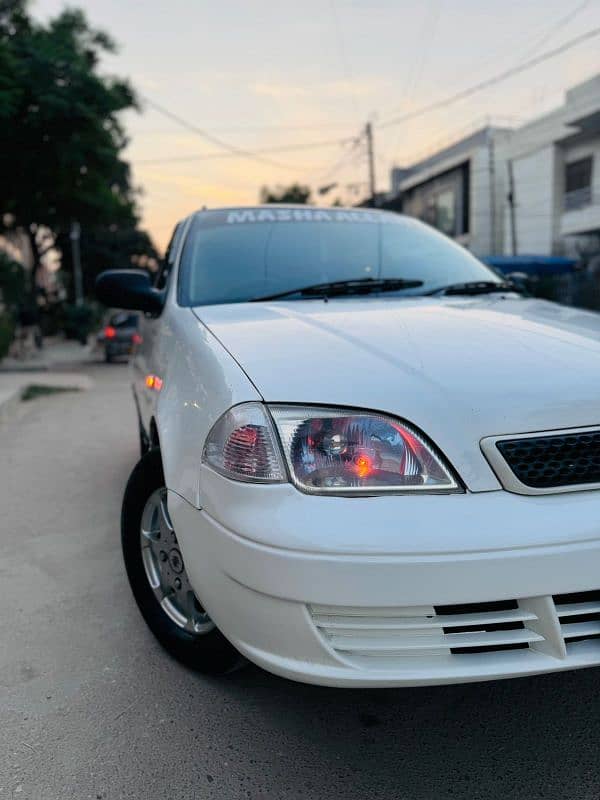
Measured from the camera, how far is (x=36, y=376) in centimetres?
1329

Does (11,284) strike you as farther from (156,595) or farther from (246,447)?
(246,447)

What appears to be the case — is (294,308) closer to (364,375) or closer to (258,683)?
(364,375)

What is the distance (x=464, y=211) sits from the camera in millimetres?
34469

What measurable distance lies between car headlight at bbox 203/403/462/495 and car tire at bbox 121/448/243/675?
2.17 feet

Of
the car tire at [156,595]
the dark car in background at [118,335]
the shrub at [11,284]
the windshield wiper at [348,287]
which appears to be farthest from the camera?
the shrub at [11,284]

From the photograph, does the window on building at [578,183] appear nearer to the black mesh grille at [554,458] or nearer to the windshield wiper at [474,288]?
the windshield wiper at [474,288]

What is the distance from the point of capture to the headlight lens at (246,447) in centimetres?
173

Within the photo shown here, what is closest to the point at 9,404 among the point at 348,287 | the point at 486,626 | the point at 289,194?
the point at 348,287

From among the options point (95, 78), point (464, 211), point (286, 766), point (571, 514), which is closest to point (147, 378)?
Answer: point (286, 766)

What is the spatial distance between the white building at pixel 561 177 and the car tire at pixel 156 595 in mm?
24813

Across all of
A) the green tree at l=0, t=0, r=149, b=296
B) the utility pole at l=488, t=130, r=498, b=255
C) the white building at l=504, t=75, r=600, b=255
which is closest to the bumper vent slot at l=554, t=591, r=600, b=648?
the green tree at l=0, t=0, r=149, b=296

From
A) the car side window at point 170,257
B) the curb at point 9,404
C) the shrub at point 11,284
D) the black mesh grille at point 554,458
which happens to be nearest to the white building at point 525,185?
the shrub at point 11,284

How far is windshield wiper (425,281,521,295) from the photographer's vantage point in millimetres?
3100

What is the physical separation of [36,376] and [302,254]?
11.1 m
